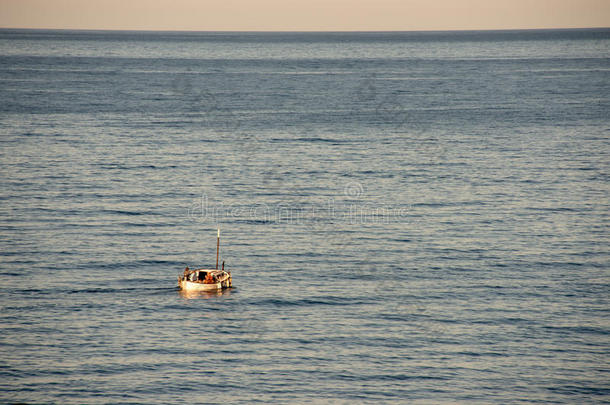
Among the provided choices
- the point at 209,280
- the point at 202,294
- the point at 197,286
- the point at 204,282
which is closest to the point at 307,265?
the point at 209,280

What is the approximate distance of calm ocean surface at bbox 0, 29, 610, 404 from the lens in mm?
52750

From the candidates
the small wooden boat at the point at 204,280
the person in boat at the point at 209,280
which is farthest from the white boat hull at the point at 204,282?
the person in boat at the point at 209,280

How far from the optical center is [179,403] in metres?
49.2

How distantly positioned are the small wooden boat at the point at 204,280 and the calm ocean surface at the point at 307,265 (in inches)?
69.1

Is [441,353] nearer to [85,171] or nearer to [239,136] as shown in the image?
[85,171]

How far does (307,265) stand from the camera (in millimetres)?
73938

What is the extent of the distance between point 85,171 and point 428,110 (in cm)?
9029

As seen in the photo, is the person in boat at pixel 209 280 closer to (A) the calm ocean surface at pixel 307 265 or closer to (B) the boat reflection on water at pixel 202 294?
(B) the boat reflection on water at pixel 202 294

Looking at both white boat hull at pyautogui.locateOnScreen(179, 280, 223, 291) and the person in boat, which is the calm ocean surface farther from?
the person in boat

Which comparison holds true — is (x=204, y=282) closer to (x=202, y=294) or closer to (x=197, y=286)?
(x=197, y=286)

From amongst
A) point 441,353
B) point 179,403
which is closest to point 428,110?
point 441,353

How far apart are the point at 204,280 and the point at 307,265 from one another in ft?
39.3

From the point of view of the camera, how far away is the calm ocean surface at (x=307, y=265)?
5275 cm

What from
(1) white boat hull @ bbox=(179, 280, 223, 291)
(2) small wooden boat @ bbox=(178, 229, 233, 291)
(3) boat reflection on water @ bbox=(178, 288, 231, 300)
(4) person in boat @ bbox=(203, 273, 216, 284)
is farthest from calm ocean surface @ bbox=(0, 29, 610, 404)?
(4) person in boat @ bbox=(203, 273, 216, 284)
